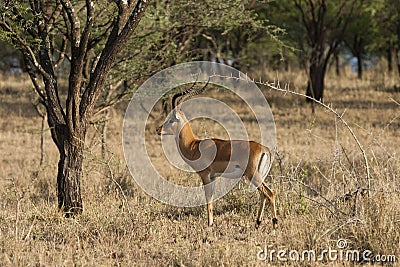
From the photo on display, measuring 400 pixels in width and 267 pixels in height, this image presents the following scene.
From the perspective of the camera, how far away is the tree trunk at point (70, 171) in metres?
7.98

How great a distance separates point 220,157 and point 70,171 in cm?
216

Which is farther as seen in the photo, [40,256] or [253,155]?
[253,155]

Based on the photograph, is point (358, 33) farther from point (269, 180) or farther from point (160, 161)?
point (269, 180)

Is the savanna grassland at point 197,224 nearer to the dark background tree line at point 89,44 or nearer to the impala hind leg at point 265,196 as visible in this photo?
the impala hind leg at point 265,196

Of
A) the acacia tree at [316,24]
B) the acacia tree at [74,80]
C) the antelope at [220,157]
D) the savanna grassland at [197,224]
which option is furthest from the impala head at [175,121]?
the acacia tree at [316,24]

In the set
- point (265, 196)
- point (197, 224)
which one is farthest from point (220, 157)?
point (197, 224)

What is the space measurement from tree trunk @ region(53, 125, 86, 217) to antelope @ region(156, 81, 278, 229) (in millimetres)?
1265

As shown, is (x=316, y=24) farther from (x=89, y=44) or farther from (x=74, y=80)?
(x=74, y=80)

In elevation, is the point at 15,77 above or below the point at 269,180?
above

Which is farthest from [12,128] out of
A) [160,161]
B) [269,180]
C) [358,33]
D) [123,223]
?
[358,33]

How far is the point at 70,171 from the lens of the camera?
26.2ft

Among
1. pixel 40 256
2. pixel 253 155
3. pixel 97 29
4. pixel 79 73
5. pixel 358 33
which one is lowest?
pixel 40 256

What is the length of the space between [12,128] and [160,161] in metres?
7.91

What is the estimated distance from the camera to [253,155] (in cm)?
718
